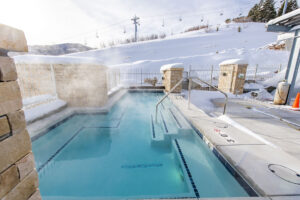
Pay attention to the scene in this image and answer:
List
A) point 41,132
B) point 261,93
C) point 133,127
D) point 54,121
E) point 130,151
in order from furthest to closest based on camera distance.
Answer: point 261,93
point 133,127
point 54,121
point 41,132
point 130,151

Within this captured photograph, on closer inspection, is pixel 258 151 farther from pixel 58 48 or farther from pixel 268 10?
pixel 58 48

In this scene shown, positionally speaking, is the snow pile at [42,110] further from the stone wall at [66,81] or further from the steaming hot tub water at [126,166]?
the steaming hot tub water at [126,166]

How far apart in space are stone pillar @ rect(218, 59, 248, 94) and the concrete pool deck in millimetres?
3427

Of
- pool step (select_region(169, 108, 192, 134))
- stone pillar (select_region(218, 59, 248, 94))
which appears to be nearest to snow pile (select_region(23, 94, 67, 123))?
pool step (select_region(169, 108, 192, 134))

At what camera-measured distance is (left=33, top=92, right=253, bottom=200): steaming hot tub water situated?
1880 millimetres

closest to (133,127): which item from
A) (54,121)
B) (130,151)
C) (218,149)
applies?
(130,151)

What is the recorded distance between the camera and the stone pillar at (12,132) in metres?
0.59

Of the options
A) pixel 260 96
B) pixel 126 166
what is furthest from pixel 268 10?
pixel 126 166

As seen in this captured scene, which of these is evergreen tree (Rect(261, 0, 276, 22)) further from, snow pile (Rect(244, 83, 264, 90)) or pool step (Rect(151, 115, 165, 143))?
pool step (Rect(151, 115, 165, 143))

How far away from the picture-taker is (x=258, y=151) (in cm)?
191

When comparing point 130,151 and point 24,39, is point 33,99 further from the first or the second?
point 24,39

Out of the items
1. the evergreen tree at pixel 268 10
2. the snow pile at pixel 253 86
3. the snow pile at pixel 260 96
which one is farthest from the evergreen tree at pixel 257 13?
the snow pile at pixel 260 96

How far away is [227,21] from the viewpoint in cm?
3600

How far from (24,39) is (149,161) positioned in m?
2.52
